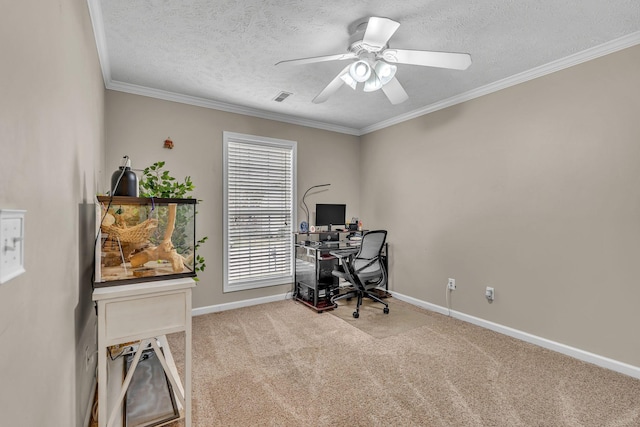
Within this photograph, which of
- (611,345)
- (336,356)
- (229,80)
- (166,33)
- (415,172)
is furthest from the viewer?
(415,172)

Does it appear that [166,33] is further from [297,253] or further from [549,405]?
[549,405]

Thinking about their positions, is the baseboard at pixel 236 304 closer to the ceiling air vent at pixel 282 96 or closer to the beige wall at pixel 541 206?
the beige wall at pixel 541 206

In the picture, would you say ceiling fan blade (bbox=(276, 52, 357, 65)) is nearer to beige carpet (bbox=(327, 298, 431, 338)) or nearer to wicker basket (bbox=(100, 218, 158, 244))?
wicker basket (bbox=(100, 218, 158, 244))

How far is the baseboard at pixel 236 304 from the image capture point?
11.5ft

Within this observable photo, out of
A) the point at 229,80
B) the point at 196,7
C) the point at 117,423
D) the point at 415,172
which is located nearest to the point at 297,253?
the point at 415,172

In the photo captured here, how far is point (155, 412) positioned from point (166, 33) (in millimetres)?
2564

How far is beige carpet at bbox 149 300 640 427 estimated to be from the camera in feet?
6.08

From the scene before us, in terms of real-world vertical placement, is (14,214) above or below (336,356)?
above

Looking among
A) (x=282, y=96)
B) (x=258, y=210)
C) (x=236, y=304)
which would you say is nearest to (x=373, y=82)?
(x=282, y=96)

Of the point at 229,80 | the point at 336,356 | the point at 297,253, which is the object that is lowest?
the point at 336,356

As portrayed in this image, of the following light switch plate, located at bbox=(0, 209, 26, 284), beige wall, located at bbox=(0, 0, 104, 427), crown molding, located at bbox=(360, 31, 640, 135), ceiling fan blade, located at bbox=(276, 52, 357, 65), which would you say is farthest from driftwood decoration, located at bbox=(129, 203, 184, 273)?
crown molding, located at bbox=(360, 31, 640, 135)

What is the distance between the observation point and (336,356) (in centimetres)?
258

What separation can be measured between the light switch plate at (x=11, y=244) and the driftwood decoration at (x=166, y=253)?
793 mm

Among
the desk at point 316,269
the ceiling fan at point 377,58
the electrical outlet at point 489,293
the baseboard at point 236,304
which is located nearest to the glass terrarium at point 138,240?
the ceiling fan at point 377,58
